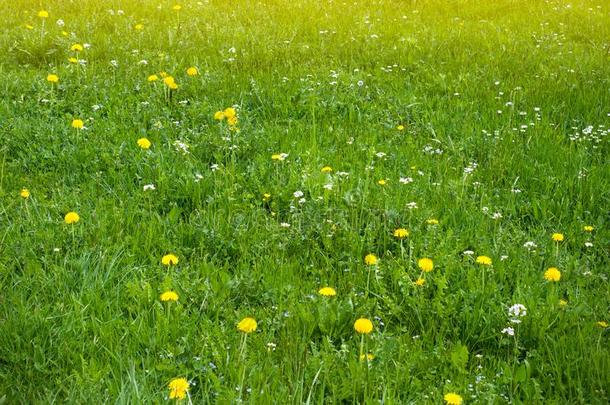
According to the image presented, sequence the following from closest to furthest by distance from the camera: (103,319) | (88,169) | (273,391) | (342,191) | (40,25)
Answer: (273,391) → (103,319) → (342,191) → (88,169) → (40,25)

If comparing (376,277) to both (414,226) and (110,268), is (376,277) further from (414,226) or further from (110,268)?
(110,268)

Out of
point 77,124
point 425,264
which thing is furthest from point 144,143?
point 425,264

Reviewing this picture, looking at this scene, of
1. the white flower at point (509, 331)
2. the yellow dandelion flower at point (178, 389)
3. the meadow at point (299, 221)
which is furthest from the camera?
the white flower at point (509, 331)

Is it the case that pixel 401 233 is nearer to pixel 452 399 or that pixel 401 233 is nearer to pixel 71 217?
pixel 452 399

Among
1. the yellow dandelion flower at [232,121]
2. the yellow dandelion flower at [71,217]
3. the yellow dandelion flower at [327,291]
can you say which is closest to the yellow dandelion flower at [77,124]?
the yellow dandelion flower at [232,121]

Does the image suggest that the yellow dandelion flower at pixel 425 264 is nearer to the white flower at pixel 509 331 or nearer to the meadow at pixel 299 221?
the meadow at pixel 299 221

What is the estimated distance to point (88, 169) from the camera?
169 inches

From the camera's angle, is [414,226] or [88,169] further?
[88,169]

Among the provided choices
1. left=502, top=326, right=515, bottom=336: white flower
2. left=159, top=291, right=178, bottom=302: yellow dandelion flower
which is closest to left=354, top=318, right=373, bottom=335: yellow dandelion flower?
left=502, top=326, right=515, bottom=336: white flower

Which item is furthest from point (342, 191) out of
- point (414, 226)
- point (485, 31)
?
point (485, 31)

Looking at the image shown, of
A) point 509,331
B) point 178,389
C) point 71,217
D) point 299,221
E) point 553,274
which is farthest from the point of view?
point 299,221

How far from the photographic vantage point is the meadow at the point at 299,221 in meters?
2.65

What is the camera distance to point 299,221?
371 cm

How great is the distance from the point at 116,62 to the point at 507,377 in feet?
14.8
